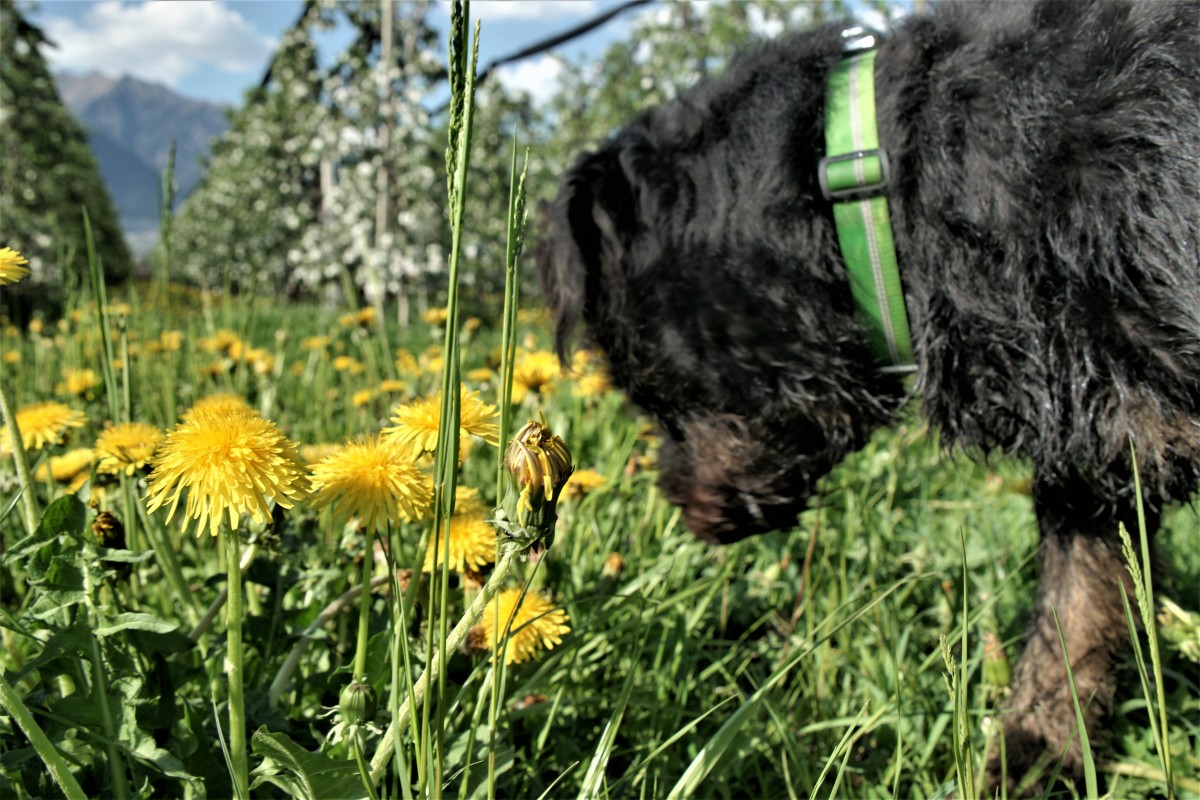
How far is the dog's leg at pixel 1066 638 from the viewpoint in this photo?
1.84 meters

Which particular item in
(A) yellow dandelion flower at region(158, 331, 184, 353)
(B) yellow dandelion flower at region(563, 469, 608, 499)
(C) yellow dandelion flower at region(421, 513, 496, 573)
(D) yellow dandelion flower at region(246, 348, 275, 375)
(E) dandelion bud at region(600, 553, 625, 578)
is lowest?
(E) dandelion bud at region(600, 553, 625, 578)

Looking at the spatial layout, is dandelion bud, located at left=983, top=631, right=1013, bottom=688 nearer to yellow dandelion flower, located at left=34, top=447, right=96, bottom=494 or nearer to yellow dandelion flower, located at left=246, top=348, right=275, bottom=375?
yellow dandelion flower, located at left=34, top=447, right=96, bottom=494

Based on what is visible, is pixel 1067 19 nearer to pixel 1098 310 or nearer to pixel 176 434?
A: pixel 1098 310

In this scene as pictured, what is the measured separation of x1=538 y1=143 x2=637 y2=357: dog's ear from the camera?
2.03m

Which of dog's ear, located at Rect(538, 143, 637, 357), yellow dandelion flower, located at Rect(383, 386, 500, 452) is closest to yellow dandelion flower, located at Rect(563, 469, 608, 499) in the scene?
dog's ear, located at Rect(538, 143, 637, 357)

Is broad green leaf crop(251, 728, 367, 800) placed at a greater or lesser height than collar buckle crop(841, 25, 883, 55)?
lesser

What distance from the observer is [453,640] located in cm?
76

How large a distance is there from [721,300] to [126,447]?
1211 millimetres

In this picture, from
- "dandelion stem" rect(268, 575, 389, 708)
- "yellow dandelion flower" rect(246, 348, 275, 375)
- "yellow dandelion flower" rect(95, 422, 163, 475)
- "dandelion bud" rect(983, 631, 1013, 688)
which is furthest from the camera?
"yellow dandelion flower" rect(246, 348, 275, 375)

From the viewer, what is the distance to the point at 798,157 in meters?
1.79

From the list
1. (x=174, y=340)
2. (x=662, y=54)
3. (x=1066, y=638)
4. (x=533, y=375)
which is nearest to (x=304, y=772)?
(x=533, y=375)

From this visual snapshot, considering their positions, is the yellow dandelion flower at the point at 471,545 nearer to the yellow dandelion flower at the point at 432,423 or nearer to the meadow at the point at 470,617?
the meadow at the point at 470,617

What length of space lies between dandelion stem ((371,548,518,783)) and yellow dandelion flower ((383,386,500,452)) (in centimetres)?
21

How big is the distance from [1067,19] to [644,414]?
1243mm
